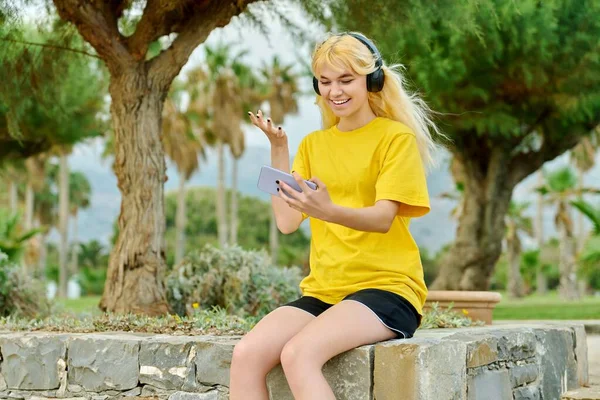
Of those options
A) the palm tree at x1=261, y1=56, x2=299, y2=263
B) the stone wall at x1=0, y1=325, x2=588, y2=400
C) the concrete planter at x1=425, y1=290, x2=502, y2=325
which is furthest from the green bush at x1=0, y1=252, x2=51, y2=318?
the palm tree at x1=261, y1=56, x2=299, y2=263

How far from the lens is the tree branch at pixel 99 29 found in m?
5.96

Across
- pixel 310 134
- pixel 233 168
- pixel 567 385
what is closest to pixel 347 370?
pixel 310 134

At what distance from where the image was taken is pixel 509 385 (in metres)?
4.16

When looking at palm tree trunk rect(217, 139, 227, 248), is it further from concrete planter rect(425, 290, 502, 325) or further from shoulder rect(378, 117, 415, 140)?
shoulder rect(378, 117, 415, 140)

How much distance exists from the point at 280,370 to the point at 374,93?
1268mm

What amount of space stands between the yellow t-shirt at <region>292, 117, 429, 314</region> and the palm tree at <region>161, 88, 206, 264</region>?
24714 mm

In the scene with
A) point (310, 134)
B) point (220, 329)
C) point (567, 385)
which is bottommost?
point (567, 385)

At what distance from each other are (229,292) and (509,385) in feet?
10.9

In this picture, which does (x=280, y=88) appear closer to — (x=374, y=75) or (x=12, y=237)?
(x=12, y=237)

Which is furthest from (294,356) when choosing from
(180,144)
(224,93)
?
(180,144)

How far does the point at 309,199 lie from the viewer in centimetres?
285

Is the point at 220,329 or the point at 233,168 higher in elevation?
the point at 233,168

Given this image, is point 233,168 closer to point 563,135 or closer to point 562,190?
point 562,190

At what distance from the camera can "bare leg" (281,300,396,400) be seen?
9.58 ft
